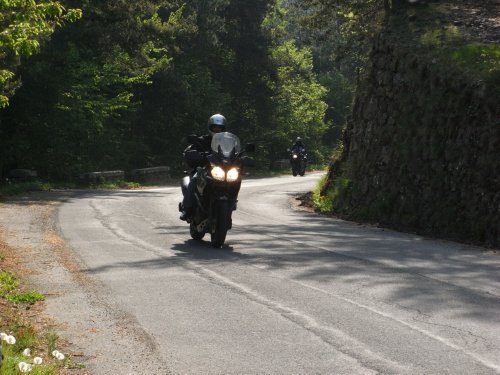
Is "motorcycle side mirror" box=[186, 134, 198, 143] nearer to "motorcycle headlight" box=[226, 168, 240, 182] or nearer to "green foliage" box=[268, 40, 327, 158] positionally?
"motorcycle headlight" box=[226, 168, 240, 182]

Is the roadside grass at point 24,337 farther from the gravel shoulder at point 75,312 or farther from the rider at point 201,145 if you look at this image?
the rider at point 201,145

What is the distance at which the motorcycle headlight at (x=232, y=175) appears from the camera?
1309cm

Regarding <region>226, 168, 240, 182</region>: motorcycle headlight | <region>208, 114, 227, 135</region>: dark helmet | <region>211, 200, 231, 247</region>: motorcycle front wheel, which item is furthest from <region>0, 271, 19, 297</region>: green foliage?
<region>208, 114, 227, 135</region>: dark helmet

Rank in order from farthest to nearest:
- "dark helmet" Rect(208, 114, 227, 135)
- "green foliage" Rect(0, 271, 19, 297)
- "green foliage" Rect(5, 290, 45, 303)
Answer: "dark helmet" Rect(208, 114, 227, 135) < "green foliage" Rect(0, 271, 19, 297) < "green foliage" Rect(5, 290, 45, 303)

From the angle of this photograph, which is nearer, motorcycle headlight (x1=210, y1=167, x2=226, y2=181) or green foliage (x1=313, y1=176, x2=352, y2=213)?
motorcycle headlight (x1=210, y1=167, x2=226, y2=181)

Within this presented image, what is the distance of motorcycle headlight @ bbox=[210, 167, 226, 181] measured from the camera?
1304cm

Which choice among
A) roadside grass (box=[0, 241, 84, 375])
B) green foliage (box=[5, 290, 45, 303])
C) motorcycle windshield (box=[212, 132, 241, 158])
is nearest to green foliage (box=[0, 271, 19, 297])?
roadside grass (box=[0, 241, 84, 375])

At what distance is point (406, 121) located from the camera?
19.7 m

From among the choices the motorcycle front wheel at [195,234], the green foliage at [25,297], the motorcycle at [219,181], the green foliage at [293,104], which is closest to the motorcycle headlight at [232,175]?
the motorcycle at [219,181]

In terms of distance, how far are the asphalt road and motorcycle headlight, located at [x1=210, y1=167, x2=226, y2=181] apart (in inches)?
45.2

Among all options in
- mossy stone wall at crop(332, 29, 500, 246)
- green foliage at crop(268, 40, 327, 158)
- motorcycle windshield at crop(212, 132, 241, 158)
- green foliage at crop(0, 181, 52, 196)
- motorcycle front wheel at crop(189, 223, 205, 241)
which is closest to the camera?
motorcycle windshield at crop(212, 132, 241, 158)

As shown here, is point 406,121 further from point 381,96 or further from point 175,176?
point 175,176

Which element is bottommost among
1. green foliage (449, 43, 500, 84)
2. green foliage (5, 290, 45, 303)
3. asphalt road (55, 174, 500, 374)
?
green foliage (5, 290, 45, 303)

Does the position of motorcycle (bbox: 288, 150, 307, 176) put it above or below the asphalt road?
above
